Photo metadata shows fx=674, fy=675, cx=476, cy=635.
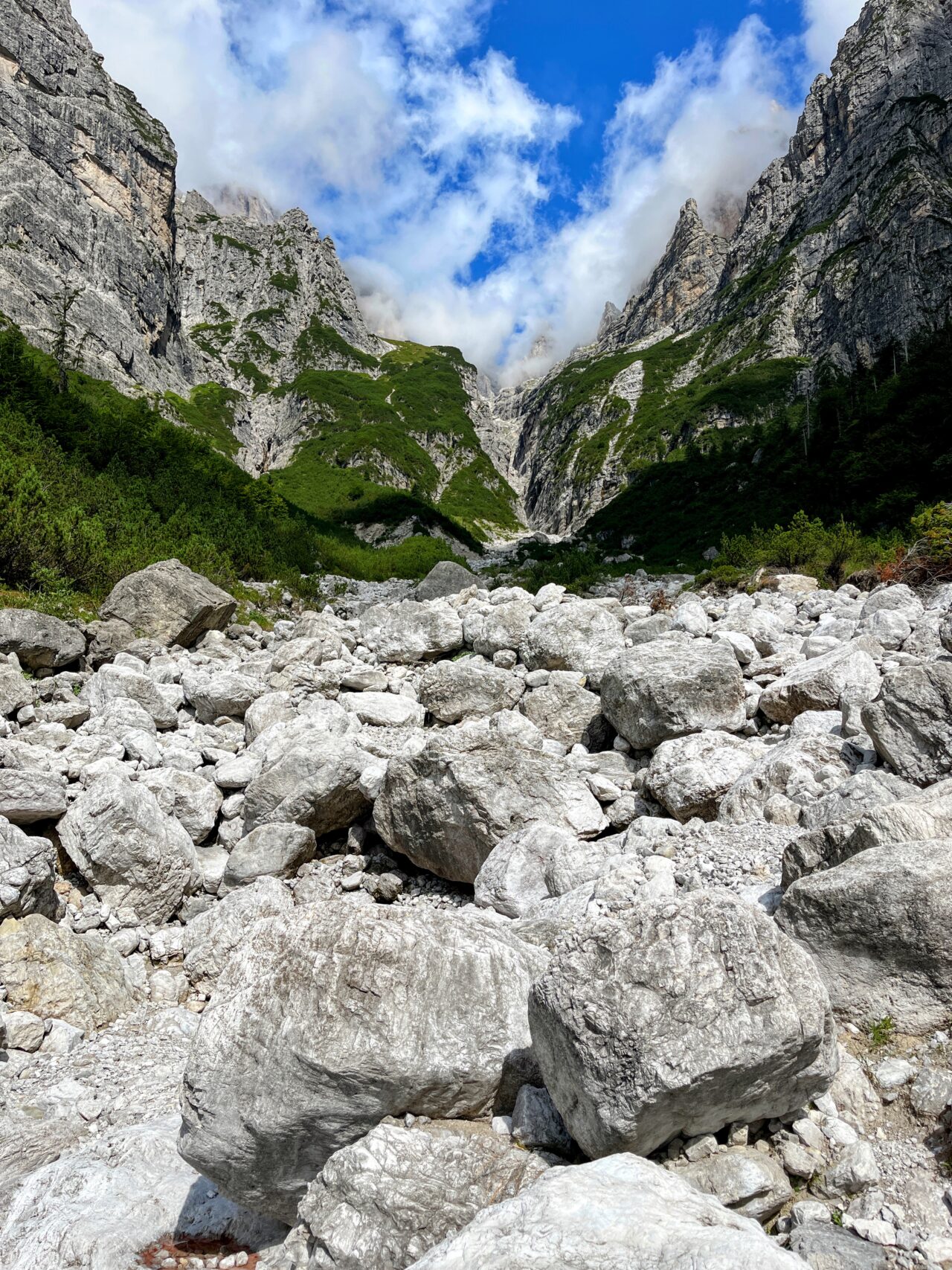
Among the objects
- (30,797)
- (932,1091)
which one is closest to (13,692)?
(30,797)

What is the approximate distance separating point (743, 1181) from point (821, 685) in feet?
22.2

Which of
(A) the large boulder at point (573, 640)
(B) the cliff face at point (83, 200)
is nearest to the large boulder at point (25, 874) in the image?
(A) the large boulder at point (573, 640)

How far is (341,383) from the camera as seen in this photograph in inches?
4798

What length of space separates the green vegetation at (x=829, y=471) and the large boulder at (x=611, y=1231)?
26.3 m

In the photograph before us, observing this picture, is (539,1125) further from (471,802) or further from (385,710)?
(385,710)

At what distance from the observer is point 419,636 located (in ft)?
52.7

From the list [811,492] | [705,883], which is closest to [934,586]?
[705,883]

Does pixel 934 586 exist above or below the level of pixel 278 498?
below

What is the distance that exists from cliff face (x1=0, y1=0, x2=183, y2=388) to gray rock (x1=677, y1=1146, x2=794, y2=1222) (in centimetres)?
7481

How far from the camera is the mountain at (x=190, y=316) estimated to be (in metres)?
72.4

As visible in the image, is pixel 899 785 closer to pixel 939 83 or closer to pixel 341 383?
pixel 341 383

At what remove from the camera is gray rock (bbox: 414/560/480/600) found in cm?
2600

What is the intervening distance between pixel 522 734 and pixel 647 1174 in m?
6.54

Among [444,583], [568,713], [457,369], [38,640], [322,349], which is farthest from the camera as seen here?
[457,369]
